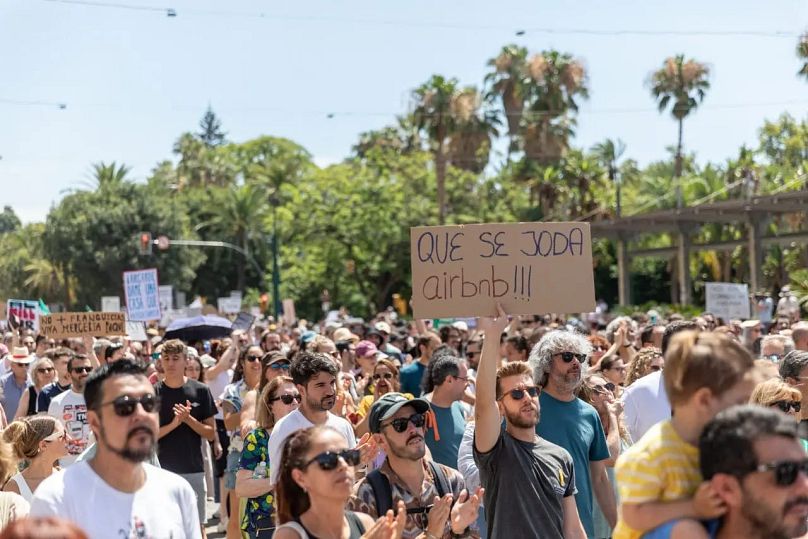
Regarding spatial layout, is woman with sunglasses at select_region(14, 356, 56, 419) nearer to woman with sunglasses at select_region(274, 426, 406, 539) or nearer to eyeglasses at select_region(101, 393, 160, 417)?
eyeglasses at select_region(101, 393, 160, 417)

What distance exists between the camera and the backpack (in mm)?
4844

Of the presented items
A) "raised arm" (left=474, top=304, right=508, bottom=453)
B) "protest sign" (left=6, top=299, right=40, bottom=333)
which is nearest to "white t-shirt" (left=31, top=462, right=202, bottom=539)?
"raised arm" (left=474, top=304, right=508, bottom=453)

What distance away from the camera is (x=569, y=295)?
5918 millimetres

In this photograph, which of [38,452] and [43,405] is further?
[43,405]

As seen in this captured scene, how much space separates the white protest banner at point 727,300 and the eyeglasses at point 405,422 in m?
15.3

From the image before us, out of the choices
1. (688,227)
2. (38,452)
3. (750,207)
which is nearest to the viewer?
(38,452)

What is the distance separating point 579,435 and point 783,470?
312 centimetres

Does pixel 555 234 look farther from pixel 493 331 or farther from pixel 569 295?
pixel 493 331

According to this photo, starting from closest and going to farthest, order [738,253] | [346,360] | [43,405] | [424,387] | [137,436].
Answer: [137,436] → [424,387] → [43,405] → [346,360] → [738,253]

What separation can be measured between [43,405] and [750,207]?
22233mm

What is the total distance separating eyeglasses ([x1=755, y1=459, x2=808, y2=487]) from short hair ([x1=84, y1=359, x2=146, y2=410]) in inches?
85.3

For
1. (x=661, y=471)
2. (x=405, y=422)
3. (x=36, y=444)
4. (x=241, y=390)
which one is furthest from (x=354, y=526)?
(x=241, y=390)

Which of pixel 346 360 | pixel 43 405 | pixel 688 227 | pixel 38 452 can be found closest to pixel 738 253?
pixel 688 227

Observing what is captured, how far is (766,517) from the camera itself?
3049mm
